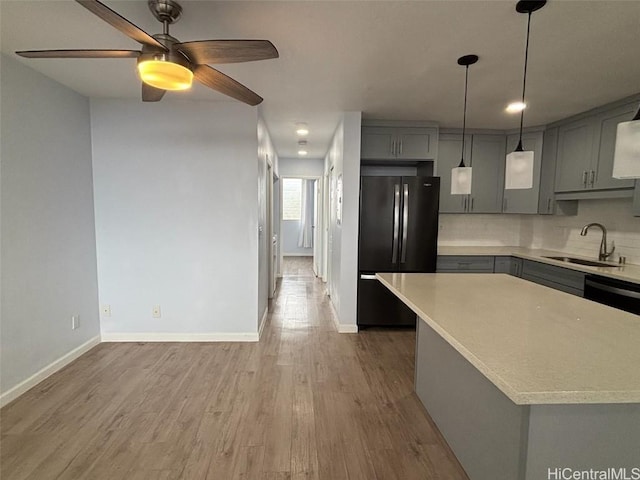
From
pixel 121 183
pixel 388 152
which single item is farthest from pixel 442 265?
pixel 121 183

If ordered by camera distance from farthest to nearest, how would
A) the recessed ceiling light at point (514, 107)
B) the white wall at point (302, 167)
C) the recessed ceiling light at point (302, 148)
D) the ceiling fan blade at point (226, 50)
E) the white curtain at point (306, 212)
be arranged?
the white curtain at point (306, 212), the white wall at point (302, 167), the recessed ceiling light at point (302, 148), the recessed ceiling light at point (514, 107), the ceiling fan blade at point (226, 50)

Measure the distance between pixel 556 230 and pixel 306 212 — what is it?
21.0 ft

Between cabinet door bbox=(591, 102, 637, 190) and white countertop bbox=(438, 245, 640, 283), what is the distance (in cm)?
80

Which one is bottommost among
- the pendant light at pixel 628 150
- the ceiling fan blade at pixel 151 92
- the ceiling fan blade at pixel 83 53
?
Answer: the pendant light at pixel 628 150

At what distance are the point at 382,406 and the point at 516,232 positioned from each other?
350 centimetres

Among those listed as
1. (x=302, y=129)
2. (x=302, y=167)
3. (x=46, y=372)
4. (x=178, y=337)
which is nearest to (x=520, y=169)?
(x=302, y=129)

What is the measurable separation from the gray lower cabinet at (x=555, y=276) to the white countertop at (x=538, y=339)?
1.36 m

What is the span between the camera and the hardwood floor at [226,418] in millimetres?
1689

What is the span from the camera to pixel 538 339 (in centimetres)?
121

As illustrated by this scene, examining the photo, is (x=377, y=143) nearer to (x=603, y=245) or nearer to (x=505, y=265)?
(x=505, y=265)

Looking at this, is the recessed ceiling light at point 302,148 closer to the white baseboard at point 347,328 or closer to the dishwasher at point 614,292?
the white baseboard at point 347,328

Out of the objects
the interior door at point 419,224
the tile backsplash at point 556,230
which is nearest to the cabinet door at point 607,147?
the tile backsplash at point 556,230

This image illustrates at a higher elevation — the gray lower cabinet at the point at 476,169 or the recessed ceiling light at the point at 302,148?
the recessed ceiling light at the point at 302,148

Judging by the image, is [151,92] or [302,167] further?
[302,167]
